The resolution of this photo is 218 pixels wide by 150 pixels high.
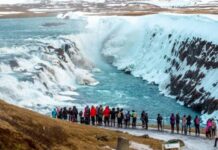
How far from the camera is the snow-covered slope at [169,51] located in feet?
182

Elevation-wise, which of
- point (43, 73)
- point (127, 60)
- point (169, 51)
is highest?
point (169, 51)

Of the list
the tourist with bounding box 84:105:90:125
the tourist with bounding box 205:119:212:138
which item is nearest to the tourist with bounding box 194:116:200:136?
the tourist with bounding box 205:119:212:138

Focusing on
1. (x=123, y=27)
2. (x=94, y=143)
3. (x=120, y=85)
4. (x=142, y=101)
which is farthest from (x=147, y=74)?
(x=94, y=143)

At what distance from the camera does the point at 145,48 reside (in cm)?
8306

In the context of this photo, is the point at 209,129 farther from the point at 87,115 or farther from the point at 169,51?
the point at 169,51

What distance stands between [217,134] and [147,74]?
141 feet

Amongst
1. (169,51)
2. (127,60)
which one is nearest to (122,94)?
(169,51)

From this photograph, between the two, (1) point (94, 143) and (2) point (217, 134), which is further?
(2) point (217, 134)

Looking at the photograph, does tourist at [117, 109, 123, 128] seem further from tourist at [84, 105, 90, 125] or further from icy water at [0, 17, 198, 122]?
icy water at [0, 17, 198, 122]

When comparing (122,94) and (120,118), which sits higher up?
(120,118)

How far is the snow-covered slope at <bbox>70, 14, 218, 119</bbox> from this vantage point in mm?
55625

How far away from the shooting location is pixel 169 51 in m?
72.9

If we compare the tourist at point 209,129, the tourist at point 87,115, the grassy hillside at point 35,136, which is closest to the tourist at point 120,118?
the tourist at point 87,115

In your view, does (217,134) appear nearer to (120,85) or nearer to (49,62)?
(120,85)
